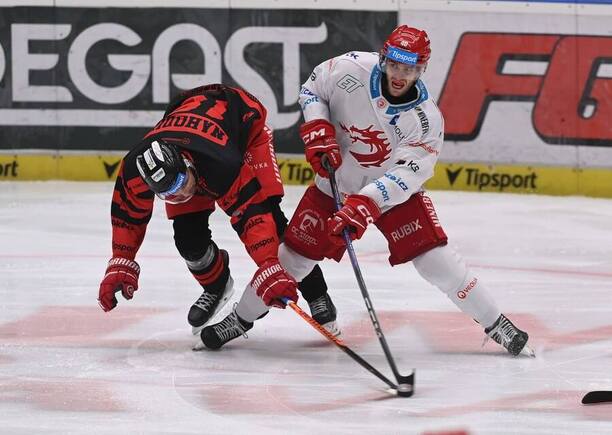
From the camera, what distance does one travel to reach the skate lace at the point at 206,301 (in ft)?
15.6

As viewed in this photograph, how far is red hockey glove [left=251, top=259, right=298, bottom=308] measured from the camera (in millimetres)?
4105

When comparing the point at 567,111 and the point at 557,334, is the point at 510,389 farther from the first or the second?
the point at 567,111

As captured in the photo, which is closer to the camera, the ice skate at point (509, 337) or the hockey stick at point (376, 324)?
the hockey stick at point (376, 324)

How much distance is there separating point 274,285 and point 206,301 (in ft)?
2.36

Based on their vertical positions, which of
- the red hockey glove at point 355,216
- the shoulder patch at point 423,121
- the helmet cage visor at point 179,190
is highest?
the shoulder patch at point 423,121

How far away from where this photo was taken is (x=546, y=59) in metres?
7.94

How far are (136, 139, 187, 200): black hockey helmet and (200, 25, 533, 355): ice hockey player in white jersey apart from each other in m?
0.54

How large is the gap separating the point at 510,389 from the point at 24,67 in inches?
198

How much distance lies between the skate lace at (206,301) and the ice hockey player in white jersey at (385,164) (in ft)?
1.25

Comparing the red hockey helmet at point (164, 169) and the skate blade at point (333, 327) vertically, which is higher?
the red hockey helmet at point (164, 169)

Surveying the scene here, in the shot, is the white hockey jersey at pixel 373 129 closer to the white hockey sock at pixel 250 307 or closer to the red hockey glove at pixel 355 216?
the red hockey glove at pixel 355 216

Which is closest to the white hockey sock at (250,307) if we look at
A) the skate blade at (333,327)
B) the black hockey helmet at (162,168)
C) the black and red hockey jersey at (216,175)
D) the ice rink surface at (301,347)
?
the ice rink surface at (301,347)

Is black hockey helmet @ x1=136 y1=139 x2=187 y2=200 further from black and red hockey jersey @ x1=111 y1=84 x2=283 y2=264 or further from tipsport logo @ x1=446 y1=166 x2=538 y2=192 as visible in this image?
tipsport logo @ x1=446 y1=166 x2=538 y2=192

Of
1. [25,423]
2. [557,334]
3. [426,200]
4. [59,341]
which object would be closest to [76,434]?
[25,423]
